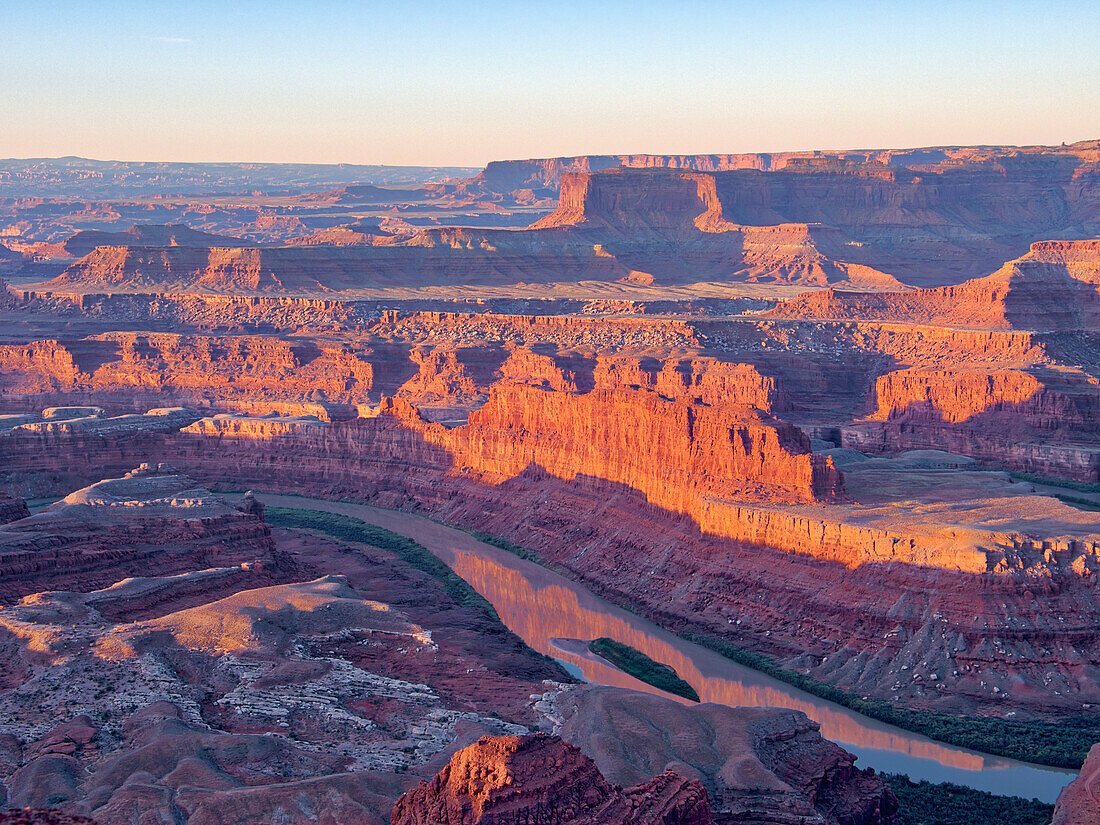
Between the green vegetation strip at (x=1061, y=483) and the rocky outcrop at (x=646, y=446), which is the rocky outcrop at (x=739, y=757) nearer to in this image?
the rocky outcrop at (x=646, y=446)

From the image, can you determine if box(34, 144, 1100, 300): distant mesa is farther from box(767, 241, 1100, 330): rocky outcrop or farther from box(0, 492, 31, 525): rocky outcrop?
box(0, 492, 31, 525): rocky outcrop

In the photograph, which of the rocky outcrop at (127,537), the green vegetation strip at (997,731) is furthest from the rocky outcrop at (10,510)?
the green vegetation strip at (997,731)

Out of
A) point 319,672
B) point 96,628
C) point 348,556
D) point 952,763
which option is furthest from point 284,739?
point 348,556

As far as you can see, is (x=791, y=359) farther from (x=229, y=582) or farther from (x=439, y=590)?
(x=229, y=582)

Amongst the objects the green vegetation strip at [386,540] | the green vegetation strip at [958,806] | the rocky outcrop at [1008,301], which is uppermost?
the rocky outcrop at [1008,301]

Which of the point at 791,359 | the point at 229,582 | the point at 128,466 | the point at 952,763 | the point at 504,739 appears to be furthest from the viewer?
the point at 791,359

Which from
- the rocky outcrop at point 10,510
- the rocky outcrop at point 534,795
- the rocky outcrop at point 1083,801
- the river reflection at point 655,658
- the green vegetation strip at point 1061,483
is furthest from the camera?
the green vegetation strip at point 1061,483
